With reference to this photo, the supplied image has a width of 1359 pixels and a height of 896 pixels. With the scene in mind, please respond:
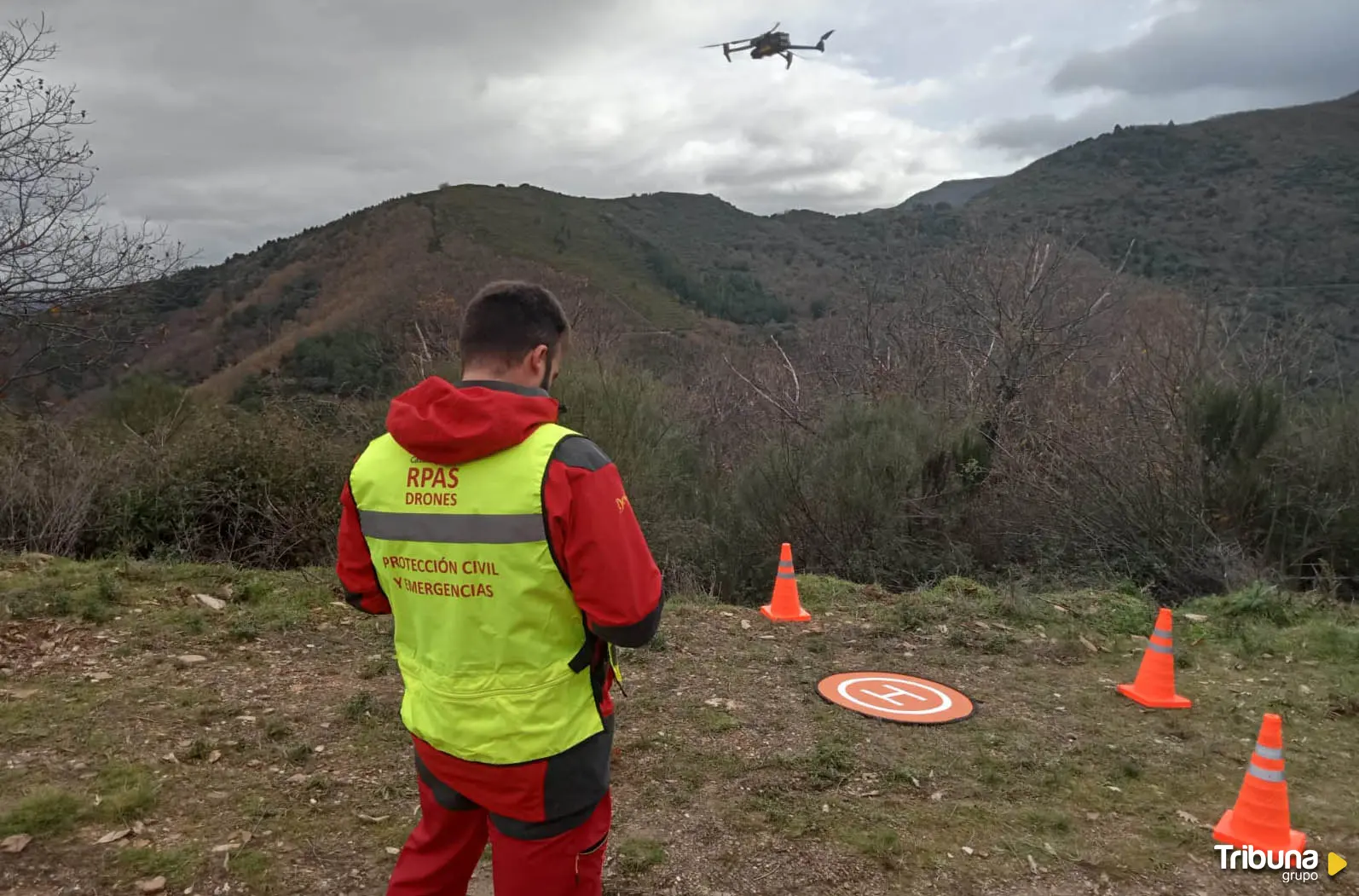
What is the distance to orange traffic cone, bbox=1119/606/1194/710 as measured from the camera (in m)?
4.94

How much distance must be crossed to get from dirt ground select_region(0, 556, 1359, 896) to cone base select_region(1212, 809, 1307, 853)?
0.07m

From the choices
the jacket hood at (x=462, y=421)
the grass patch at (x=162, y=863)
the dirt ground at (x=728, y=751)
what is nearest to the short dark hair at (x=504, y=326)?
the jacket hood at (x=462, y=421)

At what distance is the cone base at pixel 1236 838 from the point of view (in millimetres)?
3412

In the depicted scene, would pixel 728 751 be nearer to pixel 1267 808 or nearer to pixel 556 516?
pixel 1267 808

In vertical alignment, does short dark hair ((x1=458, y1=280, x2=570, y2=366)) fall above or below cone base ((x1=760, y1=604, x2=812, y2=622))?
above

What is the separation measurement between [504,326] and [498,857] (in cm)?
125

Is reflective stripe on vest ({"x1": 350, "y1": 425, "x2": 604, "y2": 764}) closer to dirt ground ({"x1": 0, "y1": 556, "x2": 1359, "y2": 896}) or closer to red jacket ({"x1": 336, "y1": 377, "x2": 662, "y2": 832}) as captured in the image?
red jacket ({"x1": 336, "y1": 377, "x2": 662, "y2": 832})

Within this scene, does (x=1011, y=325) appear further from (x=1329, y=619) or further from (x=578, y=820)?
(x=578, y=820)

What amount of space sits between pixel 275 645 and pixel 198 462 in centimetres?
455

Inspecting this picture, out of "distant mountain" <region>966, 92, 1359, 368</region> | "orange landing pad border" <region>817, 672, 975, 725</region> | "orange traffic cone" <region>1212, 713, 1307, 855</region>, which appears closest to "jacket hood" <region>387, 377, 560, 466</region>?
"orange traffic cone" <region>1212, 713, 1307, 855</region>

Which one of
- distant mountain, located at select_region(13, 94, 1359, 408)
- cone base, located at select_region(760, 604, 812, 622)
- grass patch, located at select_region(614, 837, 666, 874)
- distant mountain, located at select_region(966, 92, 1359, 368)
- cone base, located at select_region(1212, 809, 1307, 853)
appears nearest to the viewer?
grass patch, located at select_region(614, 837, 666, 874)

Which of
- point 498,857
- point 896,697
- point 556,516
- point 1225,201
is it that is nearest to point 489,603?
point 556,516

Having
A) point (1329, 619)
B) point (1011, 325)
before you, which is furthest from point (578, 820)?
point (1011, 325)

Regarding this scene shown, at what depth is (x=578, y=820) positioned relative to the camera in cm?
205
